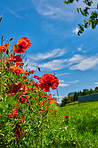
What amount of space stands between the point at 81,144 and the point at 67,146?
0.26m

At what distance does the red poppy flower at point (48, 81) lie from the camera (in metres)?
1.79

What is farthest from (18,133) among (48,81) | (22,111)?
(48,81)

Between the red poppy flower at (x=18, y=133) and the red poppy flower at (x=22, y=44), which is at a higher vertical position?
the red poppy flower at (x=22, y=44)

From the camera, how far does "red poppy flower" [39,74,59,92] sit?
179 cm

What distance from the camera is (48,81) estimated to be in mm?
1826

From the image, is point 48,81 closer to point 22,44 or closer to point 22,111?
point 22,111

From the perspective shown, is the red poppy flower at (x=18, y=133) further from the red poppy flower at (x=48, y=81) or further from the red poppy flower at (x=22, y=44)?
the red poppy flower at (x=22, y=44)

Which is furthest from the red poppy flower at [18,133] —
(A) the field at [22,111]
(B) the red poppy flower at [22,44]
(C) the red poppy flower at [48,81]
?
(B) the red poppy flower at [22,44]

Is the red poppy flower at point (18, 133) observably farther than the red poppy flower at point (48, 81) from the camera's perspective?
No

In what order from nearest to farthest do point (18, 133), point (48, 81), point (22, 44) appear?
point (18, 133)
point (48, 81)
point (22, 44)

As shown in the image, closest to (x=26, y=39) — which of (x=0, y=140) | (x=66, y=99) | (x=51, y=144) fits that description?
(x=0, y=140)

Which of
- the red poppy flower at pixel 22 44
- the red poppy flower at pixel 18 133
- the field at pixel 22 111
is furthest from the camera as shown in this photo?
the red poppy flower at pixel 22 44

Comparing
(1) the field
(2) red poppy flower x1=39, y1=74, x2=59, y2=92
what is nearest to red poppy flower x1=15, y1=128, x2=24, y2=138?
(1) the field

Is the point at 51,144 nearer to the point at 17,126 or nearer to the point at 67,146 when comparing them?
the point at 67,146
